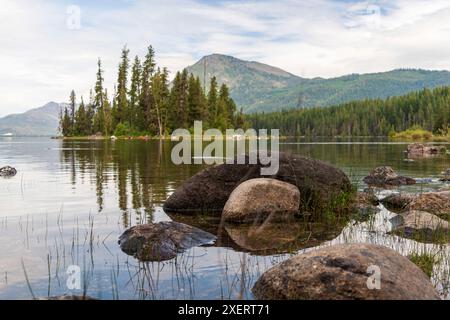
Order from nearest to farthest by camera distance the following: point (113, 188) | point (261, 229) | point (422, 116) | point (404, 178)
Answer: point (261, 229), point (113, 188), point (404, 178), point (422, 116)

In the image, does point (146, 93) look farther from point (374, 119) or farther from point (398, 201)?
point (374, 119)

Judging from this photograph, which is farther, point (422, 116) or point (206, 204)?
point (422, 116)

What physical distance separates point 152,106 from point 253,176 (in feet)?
268

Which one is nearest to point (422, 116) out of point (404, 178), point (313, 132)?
point (313, 132)

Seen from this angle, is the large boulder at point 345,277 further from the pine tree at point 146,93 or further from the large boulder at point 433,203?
the pine tree at point 146,93

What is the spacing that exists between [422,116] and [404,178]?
156547 millimetres

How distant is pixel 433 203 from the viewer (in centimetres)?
1304

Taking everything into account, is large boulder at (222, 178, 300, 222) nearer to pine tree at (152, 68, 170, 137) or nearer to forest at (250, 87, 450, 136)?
pine tree at (152, 68, 170, 137)

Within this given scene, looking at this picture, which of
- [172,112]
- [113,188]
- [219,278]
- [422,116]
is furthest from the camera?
[422,116]

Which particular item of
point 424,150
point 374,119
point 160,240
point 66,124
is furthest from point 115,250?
point 374,119

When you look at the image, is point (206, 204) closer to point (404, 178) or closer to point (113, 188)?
point (113, 188)

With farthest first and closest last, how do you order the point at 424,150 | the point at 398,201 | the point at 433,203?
the point at 424,150, the point at 398,201, the point at 433,203
